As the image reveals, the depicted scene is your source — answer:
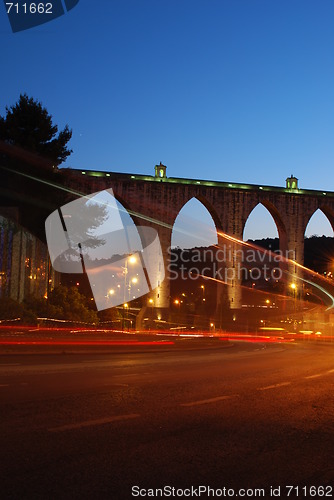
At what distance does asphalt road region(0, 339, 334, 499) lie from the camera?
166 inches

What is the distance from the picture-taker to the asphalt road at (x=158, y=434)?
4219mm

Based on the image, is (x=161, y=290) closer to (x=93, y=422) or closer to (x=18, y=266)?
(x=18, y=266)

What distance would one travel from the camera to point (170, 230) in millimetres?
61375

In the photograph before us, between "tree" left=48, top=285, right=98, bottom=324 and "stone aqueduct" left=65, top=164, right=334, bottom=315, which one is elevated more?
"stone aqueduct" left=65, top=164, right=334, bottom=315

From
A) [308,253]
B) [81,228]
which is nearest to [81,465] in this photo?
[81,228]

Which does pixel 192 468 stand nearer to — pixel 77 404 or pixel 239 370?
pixel 77 404

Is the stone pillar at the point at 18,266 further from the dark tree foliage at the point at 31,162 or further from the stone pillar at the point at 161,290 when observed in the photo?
the stone pillar at the point at 161,290

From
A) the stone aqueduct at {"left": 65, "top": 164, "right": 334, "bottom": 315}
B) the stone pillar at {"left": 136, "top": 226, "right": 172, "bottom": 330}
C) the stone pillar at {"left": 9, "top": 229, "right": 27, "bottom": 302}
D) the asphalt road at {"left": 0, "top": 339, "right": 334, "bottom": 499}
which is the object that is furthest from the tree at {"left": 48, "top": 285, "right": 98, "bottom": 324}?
the stone aqueduct at {"left": 65, "top": 164, "right": 334, "bottom": 315}

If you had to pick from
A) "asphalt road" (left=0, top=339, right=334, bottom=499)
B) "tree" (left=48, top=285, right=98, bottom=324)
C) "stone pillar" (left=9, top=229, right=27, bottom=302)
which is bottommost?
"asphalt road" (left=0, top=339, right=334, bottom=499)

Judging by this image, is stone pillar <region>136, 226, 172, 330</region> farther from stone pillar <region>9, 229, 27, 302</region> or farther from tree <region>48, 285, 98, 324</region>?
stone pillar <region>9, 229, 27, 302</region>

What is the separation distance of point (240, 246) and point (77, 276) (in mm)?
20704

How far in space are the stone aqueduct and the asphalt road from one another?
161 ft

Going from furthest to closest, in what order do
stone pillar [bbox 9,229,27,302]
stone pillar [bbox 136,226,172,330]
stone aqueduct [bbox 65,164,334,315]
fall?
stone aqueduct [bbox 65,164,334,315] < stone pillar [bbox 136,226,172,330] < stone pillar [bbox 9,229,27,302]

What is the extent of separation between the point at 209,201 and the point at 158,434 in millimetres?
57558
